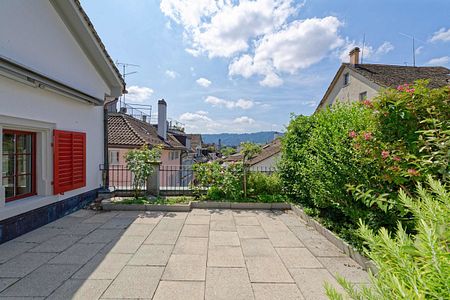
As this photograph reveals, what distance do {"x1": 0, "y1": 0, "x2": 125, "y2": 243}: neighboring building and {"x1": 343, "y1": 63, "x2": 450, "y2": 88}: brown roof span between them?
17400mm

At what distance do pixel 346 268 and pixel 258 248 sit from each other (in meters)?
1.41

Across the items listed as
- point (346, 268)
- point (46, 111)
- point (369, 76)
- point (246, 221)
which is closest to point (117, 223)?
point (46, 111)

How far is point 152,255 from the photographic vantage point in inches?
145

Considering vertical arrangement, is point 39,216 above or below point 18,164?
below

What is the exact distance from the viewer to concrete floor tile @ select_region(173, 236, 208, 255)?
3.83 meters

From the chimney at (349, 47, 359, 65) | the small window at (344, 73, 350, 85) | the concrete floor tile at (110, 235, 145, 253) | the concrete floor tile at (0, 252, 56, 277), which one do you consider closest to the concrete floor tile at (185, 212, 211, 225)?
the concrete floor tile at (110, 235, 145, 253)

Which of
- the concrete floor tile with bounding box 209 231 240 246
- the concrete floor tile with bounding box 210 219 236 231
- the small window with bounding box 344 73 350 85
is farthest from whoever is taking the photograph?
the small window with bounding box 344 73 350 85

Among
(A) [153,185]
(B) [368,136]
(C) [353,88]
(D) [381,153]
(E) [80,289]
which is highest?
(C) [353,88]

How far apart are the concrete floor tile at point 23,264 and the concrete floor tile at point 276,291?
3233mm

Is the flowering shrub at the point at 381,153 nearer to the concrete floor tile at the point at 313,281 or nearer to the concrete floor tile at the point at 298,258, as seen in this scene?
the concrete floor tile at the point at 298,258

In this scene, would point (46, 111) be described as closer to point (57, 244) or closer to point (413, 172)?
point (57, 244)

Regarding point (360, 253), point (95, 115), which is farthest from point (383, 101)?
point (95, 115)

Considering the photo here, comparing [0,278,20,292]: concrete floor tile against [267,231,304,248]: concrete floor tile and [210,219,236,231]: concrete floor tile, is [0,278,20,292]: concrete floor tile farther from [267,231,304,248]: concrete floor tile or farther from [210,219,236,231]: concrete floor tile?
[267,231,304,248]: concrete floor tile

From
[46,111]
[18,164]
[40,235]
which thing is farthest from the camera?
[46,111]
